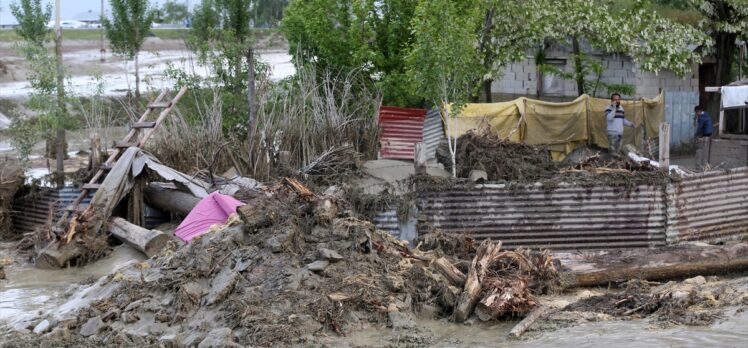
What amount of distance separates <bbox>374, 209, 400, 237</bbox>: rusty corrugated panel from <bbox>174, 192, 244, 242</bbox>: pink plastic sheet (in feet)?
6.28

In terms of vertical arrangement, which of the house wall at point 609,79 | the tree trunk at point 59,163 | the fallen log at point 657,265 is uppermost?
the house wall at point 609,79

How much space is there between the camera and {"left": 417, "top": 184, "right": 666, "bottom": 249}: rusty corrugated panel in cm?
1336

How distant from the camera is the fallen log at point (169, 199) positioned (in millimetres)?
15203

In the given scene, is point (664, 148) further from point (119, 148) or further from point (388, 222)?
point (119, 148)

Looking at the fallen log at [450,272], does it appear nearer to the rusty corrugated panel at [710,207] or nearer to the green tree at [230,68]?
the rusty corrugated panel at [710,207]

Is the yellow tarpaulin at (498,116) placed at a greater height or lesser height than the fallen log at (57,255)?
greater

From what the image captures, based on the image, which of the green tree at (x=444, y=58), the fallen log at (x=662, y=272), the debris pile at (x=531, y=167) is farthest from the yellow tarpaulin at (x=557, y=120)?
the fallen log at (x=662, y=272)

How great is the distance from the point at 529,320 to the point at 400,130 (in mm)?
11646

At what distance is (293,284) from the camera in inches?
406

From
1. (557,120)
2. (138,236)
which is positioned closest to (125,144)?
(138,236)

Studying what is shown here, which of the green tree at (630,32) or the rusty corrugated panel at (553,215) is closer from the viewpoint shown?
the rusty corrugated panel at (553,215)

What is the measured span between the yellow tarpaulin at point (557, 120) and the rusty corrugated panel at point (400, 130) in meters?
1.45

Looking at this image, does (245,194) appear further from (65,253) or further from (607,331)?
(607,331)

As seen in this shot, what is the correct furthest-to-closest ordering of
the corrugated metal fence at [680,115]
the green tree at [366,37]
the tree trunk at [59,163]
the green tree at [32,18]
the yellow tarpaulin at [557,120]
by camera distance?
1. the green tree at [32,18]
2. the corrugated metal fence at [680,115]
3. the yellow tarpaulin at [557,120]
4. the green tree at [366,37]
5. the tree trunk at [59,163]
